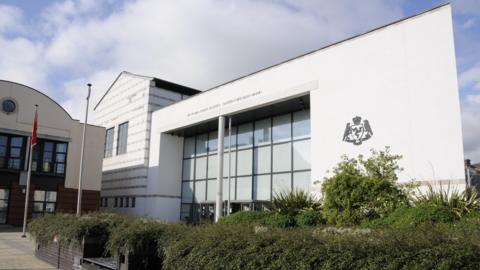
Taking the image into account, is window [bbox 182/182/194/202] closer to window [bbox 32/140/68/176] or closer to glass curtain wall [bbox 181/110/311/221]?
glass curtain wall [bbox 181/110/311/221]

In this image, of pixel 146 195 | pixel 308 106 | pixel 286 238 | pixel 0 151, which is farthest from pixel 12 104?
pixel 286 238

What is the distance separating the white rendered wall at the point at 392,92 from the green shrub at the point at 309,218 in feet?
10.0

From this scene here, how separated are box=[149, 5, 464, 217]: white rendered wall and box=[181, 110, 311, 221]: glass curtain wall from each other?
2.58 metres

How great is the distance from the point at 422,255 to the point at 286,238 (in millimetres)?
2138

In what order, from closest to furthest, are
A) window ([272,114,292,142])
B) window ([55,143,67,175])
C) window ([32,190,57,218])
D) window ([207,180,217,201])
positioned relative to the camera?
window ([272,114,292,142])
window ([207,180,217,201])
window ([32,190,57,218])
window ([55,143,67,175])

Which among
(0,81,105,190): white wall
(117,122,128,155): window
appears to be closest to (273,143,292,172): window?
(0,81,105,190): white wall

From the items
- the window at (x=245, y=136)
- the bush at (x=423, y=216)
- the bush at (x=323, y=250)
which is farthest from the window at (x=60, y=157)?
the bush at (x=323, y=250)

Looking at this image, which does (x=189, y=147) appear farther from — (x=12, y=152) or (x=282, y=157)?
(x=12, y=152)

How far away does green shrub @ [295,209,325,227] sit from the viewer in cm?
1658

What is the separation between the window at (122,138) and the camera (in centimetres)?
3828

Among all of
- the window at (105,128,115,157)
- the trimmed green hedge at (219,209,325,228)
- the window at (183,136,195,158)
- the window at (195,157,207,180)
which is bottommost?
the trimmed green hedge at (219,209,325,228)

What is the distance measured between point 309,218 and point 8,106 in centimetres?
2470

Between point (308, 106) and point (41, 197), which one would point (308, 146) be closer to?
point (308, 106)

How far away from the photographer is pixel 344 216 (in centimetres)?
1515
